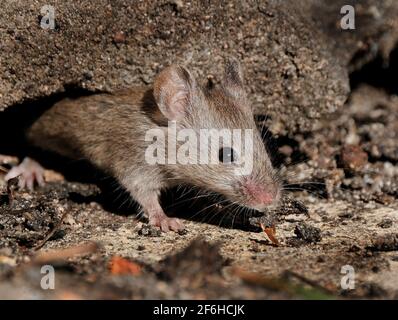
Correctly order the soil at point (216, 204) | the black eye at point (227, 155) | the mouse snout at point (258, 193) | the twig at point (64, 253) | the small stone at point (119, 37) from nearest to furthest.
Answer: the soil at point (216, 204) → the twig at point (64, 253) → the mouse snout at point (258, 193) → the black eye at point (227, 155) → the small stone at point (119, 37)

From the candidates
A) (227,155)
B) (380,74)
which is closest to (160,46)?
(227,155)

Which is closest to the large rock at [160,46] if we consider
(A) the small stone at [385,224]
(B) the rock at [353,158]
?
(B) the rock at [353,158]

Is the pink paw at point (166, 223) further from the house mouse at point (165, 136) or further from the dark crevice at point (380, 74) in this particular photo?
the dark crevice at point (380, 74)

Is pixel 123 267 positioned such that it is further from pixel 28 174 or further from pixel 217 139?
pixel 28 174

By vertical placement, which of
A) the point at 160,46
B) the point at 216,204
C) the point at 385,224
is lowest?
the point at 385,224

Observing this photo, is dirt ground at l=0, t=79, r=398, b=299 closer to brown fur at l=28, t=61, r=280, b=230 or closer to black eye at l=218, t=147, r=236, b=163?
brown fur at l=28, t=61, r=280, b=230

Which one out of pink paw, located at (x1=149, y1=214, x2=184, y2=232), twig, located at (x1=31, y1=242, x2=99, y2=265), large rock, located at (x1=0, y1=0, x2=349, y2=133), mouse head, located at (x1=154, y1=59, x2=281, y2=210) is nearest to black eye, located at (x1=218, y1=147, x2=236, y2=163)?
mouse head, located at (x1=154, y1=59, x2=281, y2=210)
